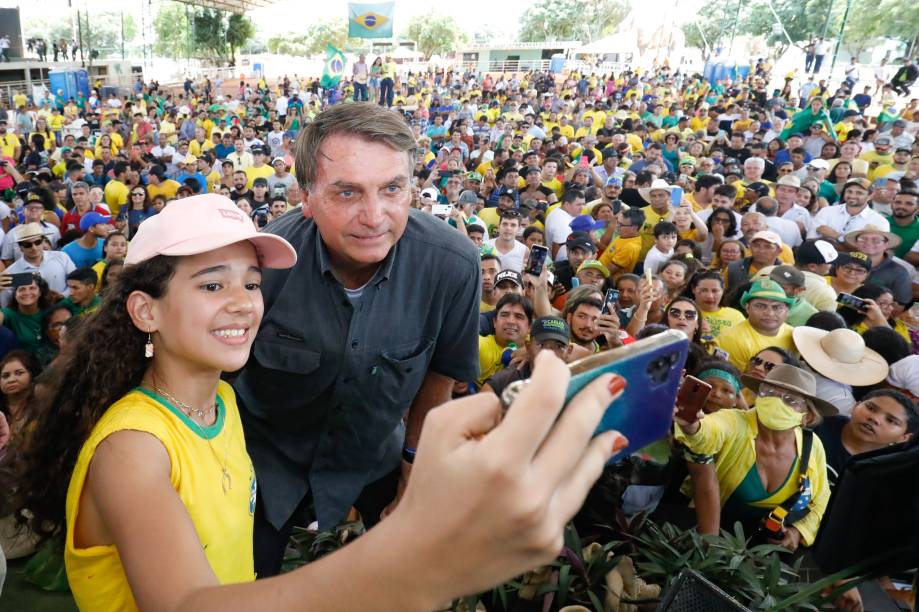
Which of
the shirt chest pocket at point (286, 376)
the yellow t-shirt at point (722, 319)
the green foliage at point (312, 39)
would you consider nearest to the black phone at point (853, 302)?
the yellow t-shirt at point (722, 319)

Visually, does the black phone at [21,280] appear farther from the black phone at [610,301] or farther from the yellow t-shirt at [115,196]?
the black phone at [610,301]

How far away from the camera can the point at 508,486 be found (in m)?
0.59

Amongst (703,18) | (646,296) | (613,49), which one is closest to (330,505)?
(646,296)

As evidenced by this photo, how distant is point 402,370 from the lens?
2.10 m

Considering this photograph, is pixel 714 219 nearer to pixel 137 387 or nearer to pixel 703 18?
pixel 137 387

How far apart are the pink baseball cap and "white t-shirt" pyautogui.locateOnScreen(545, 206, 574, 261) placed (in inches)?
266

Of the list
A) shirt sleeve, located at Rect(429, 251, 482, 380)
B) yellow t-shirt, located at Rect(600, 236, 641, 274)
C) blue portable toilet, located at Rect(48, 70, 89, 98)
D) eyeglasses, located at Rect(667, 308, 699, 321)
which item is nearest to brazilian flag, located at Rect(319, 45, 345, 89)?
blue portable toilet, located at Rect(48, 70, 89, 98)

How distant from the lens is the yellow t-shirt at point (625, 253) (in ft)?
23.3

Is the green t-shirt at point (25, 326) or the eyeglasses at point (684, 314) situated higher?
Result: the eyeglasses at point (684, 314)

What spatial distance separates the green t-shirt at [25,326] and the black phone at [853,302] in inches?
294

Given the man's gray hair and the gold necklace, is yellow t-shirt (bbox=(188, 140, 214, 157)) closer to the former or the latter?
the man's gray hair

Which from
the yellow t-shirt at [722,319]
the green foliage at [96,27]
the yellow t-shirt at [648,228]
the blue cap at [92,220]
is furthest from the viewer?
Result: the green foliage at [96,27]

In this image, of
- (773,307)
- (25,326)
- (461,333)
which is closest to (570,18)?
(773,307)

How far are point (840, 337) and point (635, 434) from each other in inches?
178
